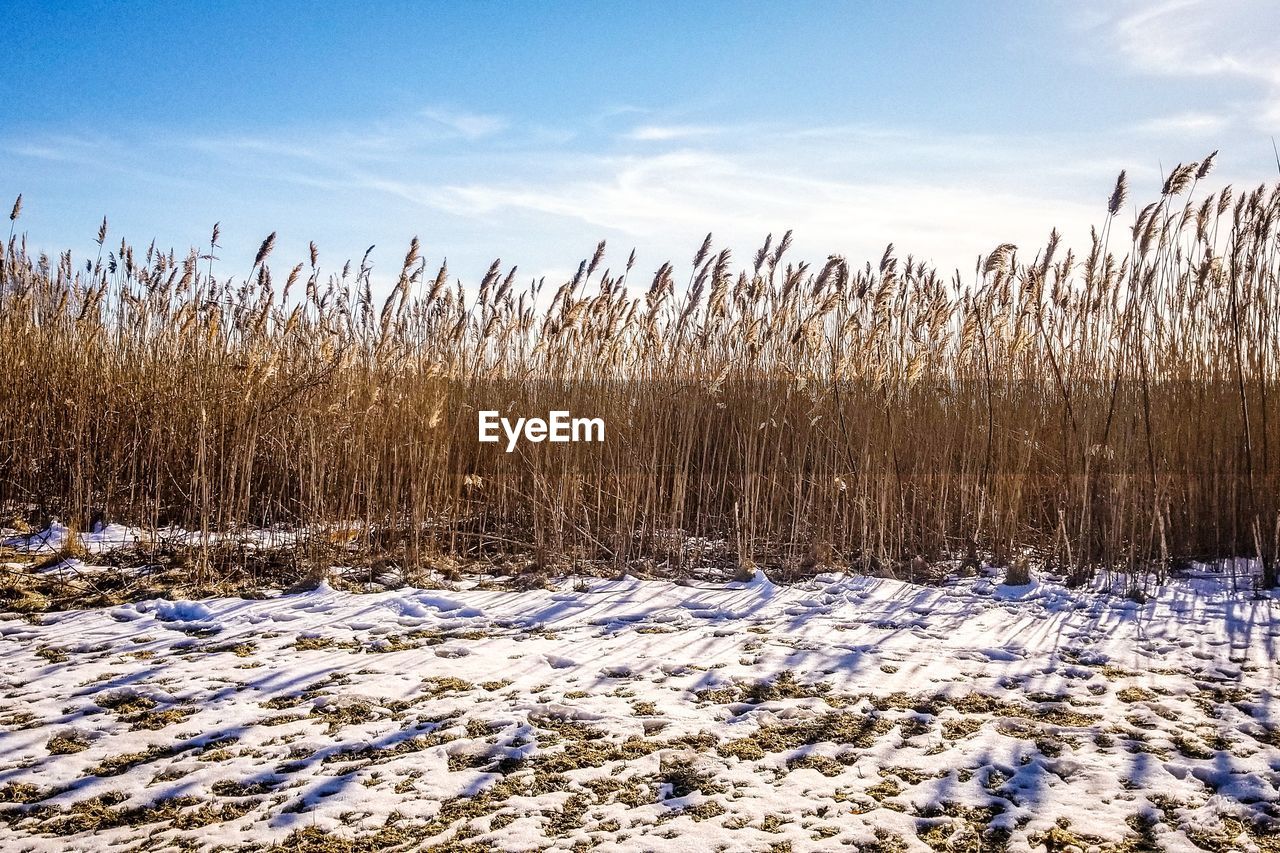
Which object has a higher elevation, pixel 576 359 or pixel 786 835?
pixel 576 359

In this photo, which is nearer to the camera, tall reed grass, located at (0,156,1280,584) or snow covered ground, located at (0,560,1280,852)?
snow covered ground, located at (0,560,1280,852)

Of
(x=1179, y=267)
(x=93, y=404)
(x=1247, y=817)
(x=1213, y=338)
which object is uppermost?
(x=1179, y=267)

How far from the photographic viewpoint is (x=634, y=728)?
193cm

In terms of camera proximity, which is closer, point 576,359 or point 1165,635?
point 1165,635

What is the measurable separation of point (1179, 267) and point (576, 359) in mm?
3071

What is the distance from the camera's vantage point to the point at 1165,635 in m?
2.79

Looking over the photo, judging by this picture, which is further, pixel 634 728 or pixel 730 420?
pixel 730 420

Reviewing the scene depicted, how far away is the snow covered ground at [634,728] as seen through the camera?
1.49 m

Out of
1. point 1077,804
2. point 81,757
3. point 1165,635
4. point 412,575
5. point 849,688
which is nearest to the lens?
point 1077,804

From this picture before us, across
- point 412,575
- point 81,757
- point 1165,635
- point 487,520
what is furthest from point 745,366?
point 81,757

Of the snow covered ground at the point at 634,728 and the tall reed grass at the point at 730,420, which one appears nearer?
the snow covered ground at the point at 634,728

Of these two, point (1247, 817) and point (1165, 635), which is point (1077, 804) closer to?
point (1247, 817)

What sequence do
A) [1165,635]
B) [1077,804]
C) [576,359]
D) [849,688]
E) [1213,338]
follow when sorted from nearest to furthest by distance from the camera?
1. [1077,804]
2. [849,688]
3. [1165,635]
4. [1213,338]
5. [576,359]

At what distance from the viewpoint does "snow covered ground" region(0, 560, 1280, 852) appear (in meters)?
1.49
